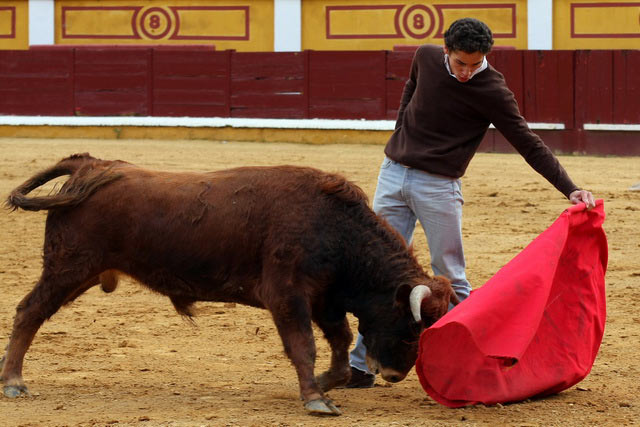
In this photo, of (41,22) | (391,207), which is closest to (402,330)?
(391,207)

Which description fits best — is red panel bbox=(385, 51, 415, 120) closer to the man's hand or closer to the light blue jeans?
the light blue jeans

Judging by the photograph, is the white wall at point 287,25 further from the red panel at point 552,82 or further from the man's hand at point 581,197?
the man's hand at point 581,197

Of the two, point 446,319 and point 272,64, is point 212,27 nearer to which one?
point 272,64

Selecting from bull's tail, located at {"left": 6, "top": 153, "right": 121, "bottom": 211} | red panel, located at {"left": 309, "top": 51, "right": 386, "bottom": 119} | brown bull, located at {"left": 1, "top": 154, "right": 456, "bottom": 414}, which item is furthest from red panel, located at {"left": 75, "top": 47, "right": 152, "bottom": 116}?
brown bull, located at {"left": 1, "top": 154, "right": 456, "bottom": 414}

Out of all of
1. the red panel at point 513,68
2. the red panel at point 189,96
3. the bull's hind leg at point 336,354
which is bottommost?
the bull's hind leg at point 336,354

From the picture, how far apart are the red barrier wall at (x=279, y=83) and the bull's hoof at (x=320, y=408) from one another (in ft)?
31.7

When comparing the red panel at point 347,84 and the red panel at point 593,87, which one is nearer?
the red panel at point 593,87

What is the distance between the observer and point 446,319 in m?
3.72

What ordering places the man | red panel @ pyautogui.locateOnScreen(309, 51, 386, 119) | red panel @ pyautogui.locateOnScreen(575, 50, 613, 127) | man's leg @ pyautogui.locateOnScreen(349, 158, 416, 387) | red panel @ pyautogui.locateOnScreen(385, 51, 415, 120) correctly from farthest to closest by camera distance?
red panel @ pyautogui.locateOnScreen(309, 51, 386, 119) < red panel @ pyautogui.locateOnScreen(385, 51, 415, 120) < red panel @ pyautogui.locateOnScreen(575, 50, 613, 127) < man's leg @ pyautogui.locateOnScreen(349, 158, 416, 387) < the man

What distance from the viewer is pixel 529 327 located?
12.1 feet

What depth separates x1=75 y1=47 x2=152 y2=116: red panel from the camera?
47.9 feet

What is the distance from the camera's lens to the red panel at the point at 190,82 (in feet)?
47.2

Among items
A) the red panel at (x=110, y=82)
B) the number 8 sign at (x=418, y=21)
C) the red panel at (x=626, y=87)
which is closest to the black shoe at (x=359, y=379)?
the red panel at (x=626, y=87)

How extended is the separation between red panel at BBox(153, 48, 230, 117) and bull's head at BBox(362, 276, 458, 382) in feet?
35.1
